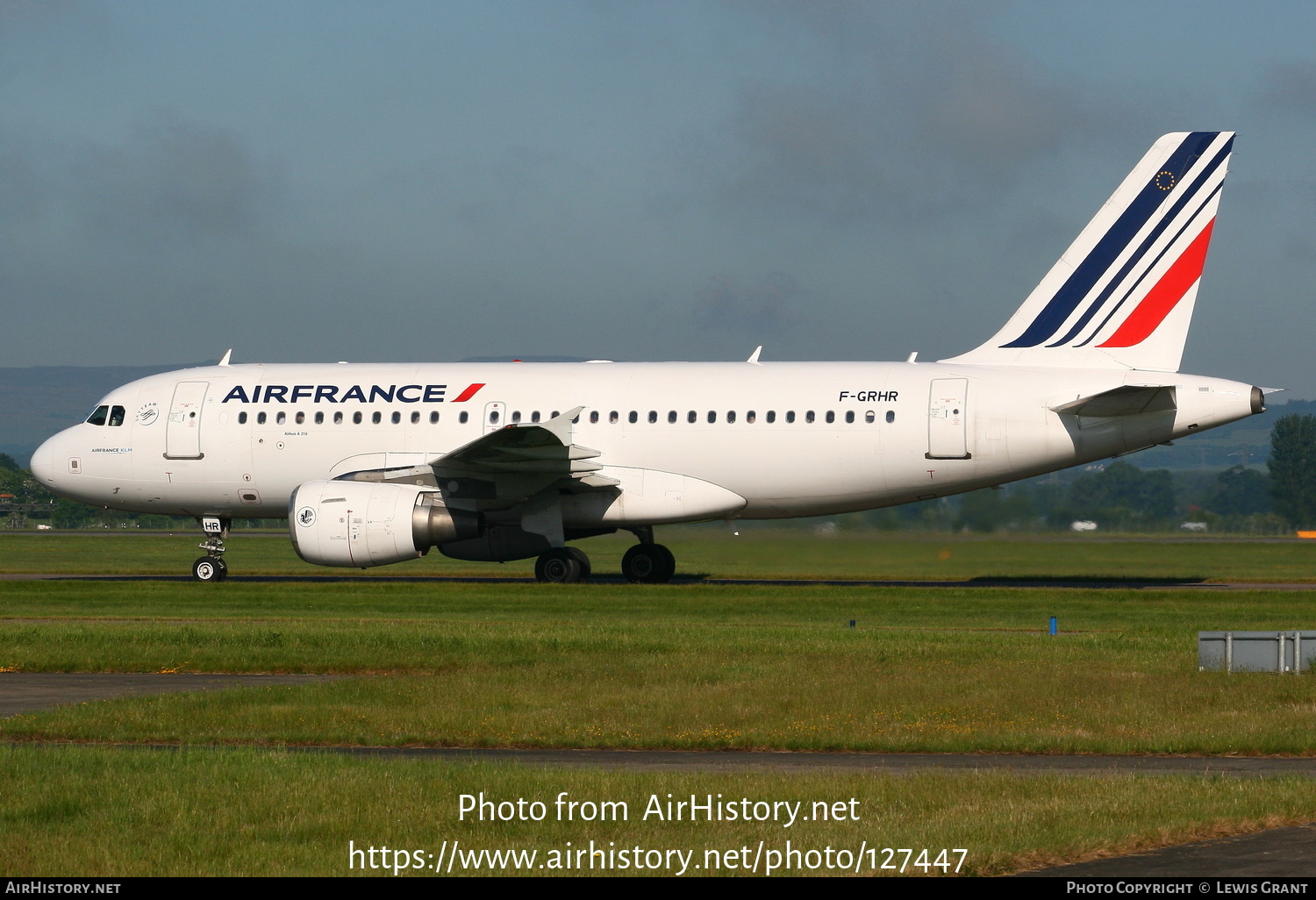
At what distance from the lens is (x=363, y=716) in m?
14.8

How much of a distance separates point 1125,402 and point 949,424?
3220 millimetres

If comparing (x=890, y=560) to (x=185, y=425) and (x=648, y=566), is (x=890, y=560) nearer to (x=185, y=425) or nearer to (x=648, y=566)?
(x=648, y=566)

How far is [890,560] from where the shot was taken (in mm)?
32594

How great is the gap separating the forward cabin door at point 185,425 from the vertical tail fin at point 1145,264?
1739 centimetres

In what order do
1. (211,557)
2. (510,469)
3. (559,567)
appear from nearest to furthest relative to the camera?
1. (510,469)
2. (559,567)
3. (211,557)

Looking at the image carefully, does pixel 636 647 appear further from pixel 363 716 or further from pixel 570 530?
pixel 570 530

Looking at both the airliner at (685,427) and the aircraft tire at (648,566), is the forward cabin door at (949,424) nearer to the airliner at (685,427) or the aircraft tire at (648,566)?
the airliner at (685,427)

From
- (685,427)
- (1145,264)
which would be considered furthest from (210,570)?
(1145,264)

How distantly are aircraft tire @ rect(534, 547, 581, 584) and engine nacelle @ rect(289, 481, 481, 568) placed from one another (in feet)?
8.14

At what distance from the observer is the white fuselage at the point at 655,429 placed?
93.8 ft

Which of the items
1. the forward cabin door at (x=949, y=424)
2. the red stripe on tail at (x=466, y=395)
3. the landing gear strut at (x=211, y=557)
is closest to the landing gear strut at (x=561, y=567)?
the red stripe on tail at (x=466, y=395)

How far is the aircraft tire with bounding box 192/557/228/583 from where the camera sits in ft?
106

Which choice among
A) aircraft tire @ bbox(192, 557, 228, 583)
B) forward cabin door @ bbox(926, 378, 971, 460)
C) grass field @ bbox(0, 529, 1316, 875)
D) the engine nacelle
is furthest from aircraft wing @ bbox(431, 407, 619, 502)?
forward cabin door @ bbox(926, 378, 971, 460)
